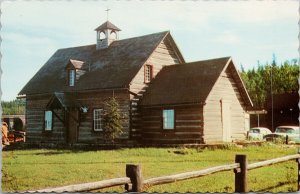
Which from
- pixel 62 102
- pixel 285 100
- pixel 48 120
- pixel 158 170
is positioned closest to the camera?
pixel 158 170

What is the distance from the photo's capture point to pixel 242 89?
90.4 ft

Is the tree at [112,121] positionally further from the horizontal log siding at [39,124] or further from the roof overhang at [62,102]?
the horizontal log siding at [39,124]

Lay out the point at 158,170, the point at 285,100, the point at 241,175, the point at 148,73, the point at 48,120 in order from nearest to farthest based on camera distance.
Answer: the point at 241,175
the point at 158,170
the point at 148,73
the point at 48,120
the point at 285,100

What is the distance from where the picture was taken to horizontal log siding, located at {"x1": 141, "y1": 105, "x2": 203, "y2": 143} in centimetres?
2439

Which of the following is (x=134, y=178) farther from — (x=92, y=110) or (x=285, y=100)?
(x=285, y=100)

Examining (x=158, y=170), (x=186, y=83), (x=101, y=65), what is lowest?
(x=158, y=170)

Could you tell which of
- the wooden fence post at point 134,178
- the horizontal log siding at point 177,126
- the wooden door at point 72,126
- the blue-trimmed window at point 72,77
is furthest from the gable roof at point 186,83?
the wooden fence post at point 134,178

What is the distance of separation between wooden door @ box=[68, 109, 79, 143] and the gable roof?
5.57m

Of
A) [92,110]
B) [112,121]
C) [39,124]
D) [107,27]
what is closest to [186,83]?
[112,121]

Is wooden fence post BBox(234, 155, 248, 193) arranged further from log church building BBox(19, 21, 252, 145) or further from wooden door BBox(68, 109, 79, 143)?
wooden door BBox(68, 109, 79, 143)

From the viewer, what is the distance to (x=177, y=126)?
82.4 ft

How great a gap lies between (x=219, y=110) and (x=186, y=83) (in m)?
2.64

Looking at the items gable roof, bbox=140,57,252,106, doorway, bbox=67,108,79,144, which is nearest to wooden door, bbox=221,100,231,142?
gable roof, bbox=140,57,252,106

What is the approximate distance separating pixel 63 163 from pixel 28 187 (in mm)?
5278
